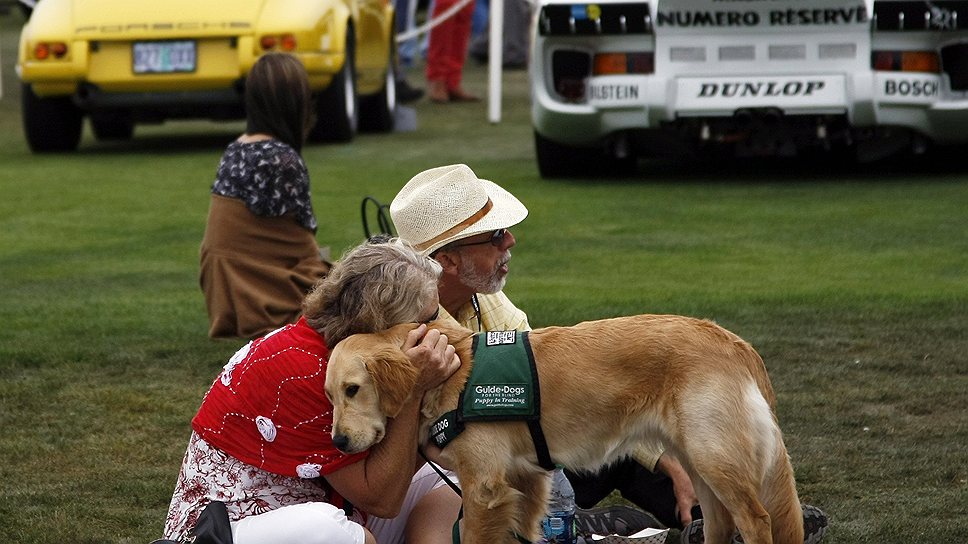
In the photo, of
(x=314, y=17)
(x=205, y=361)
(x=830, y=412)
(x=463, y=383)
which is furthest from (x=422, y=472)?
(x=314, y=17)

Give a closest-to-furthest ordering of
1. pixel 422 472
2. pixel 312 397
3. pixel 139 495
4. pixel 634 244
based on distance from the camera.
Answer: pixel 312 397 → pixel 422 472 → pixel 139 495 → pixel 634 244

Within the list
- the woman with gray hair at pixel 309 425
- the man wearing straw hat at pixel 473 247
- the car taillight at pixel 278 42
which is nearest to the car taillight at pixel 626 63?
the car taillight at pixel 278 42

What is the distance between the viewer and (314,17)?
11.4 meters

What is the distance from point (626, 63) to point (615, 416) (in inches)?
240

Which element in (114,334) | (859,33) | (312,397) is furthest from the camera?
(859,33)

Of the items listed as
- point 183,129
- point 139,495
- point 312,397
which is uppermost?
point 312,397

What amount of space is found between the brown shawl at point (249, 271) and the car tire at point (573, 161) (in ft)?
12.6

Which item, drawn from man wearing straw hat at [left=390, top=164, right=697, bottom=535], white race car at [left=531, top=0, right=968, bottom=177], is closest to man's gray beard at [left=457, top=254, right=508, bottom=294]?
man wearing straw hat at [left=390, top=164, right=697, bottom=535]

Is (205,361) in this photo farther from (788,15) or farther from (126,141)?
(126,141)

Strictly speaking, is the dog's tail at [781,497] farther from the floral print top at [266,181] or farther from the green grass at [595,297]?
the floral print top at [266,181]

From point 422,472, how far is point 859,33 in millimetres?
5903

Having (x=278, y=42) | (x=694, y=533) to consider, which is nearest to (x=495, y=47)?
(x=278, y=42)

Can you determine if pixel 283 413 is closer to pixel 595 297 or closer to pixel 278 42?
pixel 595 297

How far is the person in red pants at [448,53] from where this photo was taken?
1551 cm
